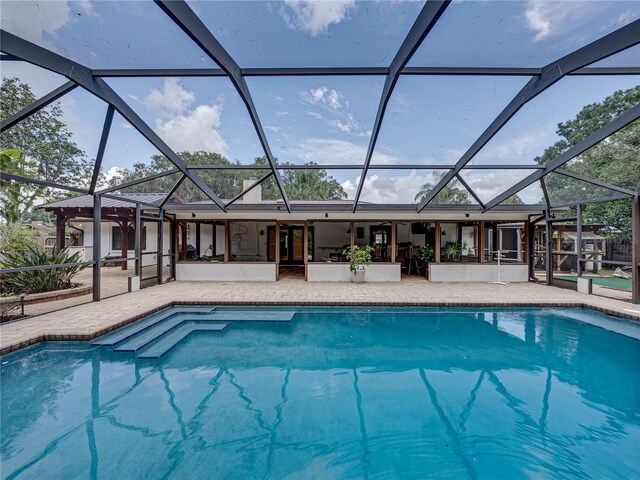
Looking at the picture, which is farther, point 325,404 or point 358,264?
point 358,264

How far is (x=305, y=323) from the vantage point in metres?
6.16

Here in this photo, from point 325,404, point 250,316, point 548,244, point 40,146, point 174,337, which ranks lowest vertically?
point 325,404

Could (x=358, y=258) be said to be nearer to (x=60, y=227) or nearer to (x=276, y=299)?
(x=276, y=299)

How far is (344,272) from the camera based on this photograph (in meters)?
10.0

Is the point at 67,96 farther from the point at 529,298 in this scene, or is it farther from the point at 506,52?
the point at 529,298

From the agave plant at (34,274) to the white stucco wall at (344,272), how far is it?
6513mm

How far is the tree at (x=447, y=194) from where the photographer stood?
814cm

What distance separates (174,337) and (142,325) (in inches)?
32.3

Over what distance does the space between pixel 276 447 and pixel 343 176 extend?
645cm

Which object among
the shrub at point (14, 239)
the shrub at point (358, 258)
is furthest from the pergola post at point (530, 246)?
the shrub at point (14, 239)

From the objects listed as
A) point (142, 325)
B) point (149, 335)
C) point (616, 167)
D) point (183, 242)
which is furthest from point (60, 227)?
point (616, 167)

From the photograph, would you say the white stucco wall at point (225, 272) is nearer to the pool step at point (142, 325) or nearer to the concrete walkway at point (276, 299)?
the concrete walkway at point (276, 299)

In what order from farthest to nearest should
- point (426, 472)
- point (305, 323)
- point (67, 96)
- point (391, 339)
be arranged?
point (305, 323), point (391, 339), point (67, 96), point (426, 472)

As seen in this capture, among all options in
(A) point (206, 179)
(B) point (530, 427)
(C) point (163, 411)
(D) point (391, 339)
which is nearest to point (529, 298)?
(D) point (391, 339)
